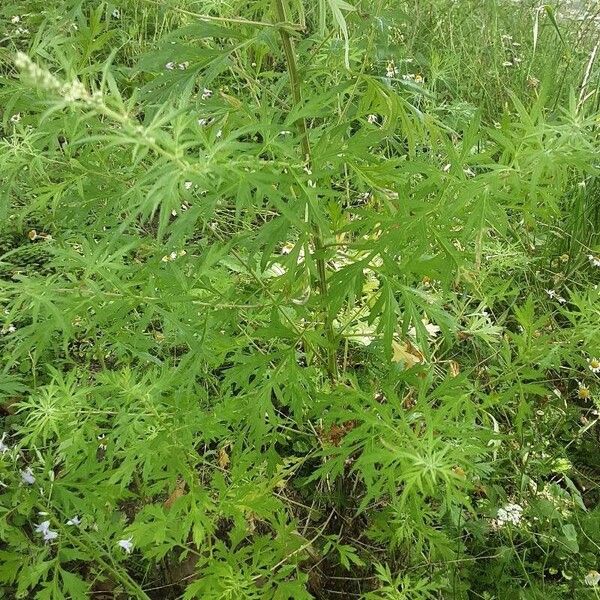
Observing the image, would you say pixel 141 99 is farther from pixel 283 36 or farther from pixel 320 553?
pixel 320 553

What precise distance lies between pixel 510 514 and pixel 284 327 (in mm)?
954

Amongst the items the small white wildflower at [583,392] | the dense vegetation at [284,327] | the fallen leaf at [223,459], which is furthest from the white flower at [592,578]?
the fallen leaf at [223,459]

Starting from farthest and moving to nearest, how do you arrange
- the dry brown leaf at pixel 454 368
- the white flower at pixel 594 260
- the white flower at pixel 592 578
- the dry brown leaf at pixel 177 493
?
the white flower at pixel 594 260 → the dry brown leaf at pixel 454 368 → the dry brown leaf at pixel 177 493 → the white flower at pixel 592 578

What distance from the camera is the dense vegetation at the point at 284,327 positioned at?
1391mm

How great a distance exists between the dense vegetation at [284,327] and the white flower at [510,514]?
0.01 metres

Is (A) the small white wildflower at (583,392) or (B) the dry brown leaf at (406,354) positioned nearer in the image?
(B) the dry brown leaf at (406,354)

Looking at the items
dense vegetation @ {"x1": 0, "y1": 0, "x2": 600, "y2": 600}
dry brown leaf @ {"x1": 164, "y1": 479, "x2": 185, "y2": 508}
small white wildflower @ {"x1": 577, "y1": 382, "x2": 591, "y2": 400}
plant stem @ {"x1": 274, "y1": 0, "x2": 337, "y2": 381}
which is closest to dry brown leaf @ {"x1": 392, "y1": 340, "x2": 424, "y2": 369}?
dense vegetation @ {"x1": 0, "y1": 0, "x2": 600, "y2": 600}

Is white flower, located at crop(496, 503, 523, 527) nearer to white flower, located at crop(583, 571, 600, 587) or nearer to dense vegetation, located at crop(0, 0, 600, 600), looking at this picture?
dense vegetation, located at crop(0, 0, 600, 600)

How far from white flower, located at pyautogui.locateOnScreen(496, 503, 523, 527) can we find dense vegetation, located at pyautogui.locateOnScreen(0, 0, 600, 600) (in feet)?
0.04

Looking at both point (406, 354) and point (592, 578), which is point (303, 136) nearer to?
point (406, 354)

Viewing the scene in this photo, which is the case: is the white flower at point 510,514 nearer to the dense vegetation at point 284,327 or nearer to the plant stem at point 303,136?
the dense vegetation at point 284,327

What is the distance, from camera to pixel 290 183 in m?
1.34

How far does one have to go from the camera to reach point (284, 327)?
65.7 inches

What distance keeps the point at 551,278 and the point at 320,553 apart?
4.82 ft
